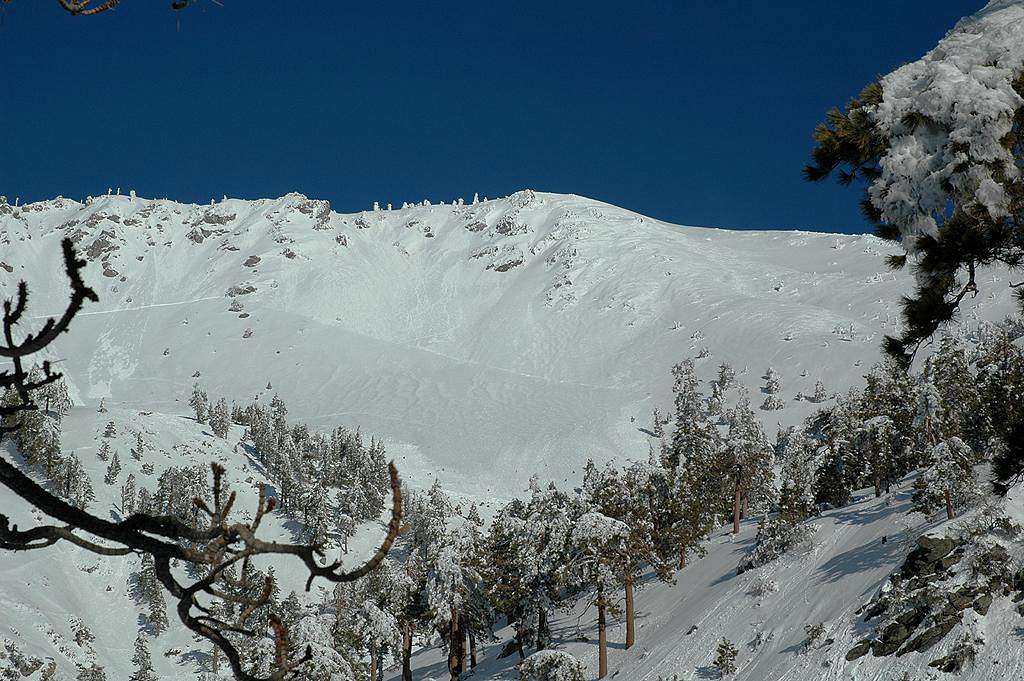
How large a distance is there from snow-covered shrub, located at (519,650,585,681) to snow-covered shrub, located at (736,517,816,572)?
9.72 metres

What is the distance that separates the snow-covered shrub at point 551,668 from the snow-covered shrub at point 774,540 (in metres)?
9.72

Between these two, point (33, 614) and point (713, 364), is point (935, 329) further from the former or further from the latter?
point (713, 364)

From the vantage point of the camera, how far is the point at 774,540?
3262cm

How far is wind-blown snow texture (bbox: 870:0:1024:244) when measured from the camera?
739cm

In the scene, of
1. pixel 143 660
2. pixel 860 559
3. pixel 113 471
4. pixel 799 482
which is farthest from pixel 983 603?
pixel 113 471

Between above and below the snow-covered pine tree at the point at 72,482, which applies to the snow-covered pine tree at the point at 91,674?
below

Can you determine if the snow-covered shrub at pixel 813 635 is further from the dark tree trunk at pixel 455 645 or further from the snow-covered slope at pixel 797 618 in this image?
the dark tree trunk at pixel 455 645

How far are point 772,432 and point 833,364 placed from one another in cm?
2861

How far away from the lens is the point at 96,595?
2820 inches

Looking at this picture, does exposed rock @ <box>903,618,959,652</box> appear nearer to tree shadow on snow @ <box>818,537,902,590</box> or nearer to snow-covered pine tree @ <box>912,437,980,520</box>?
tree shadow on snow @ <box>818,537,902,590</box>

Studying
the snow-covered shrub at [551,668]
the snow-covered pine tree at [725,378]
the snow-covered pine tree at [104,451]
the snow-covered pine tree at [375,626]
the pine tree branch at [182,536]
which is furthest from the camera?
the snow-covered pine tree at [725,378]

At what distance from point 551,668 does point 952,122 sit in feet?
84.3

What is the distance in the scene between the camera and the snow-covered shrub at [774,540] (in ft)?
105

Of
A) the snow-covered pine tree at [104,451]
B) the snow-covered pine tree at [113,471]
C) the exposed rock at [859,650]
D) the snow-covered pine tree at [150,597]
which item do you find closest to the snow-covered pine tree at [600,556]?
the exposed rock at [859,650]
